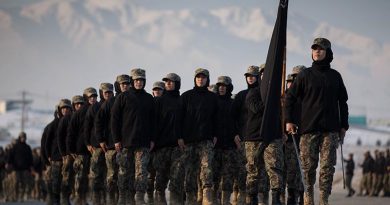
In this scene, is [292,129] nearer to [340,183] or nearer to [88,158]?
[88,158]

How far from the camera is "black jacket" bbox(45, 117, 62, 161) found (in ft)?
73.4

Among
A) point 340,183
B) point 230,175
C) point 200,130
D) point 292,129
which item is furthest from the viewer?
point 340,183

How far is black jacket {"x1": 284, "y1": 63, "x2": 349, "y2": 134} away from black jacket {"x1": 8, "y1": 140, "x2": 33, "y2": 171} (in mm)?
18115

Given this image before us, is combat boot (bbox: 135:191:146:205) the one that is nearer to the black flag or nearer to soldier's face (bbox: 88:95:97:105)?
the black flag

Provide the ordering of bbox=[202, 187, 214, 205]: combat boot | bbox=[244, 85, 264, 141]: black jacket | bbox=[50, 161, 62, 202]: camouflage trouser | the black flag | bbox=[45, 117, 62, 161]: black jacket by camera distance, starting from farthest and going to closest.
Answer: bbox=[45, 117, 62, 161]: black jacket
bbox=[50, 161, 62, 202]: camouflage trouser
bbox=[202, 187, 214, 205]: combat boot
bbox=[244, 85, 264, 141]: black jacket
the black flag

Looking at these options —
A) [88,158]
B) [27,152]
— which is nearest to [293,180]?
[88,158]

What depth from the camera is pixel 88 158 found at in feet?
68.9

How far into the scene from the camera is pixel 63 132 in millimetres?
21938

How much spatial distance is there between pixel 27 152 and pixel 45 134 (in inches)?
327

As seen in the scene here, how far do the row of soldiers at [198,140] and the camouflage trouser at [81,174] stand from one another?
0.02 meters

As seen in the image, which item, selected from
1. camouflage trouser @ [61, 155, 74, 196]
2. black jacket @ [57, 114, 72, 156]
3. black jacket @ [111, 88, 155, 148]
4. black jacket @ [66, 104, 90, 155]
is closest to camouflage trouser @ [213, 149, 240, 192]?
black jacket @ [111, 88, 155, 148]

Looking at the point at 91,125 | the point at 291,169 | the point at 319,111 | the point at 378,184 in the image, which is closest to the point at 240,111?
the point at 291,169

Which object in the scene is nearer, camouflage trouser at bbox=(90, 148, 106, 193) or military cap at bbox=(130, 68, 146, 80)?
military cap at bbox=(130, 68, 146, 80)

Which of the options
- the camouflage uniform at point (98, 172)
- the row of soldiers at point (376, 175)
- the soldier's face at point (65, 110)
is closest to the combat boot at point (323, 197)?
the camouflage uniform at point (98, 172)
